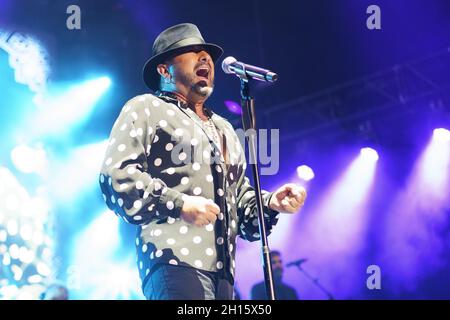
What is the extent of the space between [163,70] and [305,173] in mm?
5886

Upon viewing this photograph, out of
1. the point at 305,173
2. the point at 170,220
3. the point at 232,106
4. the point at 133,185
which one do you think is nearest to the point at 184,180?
the point at 170,220

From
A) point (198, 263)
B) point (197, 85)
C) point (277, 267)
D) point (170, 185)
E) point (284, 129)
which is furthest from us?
point (284, 129)

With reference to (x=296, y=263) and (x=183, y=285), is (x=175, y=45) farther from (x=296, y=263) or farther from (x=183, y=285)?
(x=296, y=263)

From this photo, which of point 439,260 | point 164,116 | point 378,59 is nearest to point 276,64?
point 378,59

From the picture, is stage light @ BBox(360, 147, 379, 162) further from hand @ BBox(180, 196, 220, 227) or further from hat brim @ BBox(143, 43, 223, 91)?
hand @ BBox(180, 196, 220, 227)

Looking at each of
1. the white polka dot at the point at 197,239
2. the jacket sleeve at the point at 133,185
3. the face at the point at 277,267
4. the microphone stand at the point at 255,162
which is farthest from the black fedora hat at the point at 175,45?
the face at the point at 277,267

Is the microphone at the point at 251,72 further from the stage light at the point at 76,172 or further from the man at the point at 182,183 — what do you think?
the stage light at the point at 76,172

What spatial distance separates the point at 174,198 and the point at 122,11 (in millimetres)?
4794

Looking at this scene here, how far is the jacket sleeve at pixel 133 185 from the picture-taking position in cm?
218

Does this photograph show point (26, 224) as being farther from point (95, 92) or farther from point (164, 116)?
point (164, 116)

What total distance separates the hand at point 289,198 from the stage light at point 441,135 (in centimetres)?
567

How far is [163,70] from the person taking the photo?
270 centimetres

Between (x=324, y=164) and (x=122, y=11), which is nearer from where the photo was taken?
(x=122, y=11)

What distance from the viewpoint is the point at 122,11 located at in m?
6.61
